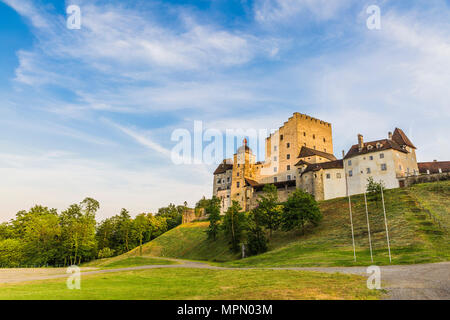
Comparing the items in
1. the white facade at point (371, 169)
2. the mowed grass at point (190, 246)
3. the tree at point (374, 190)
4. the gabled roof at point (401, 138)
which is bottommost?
the mowed grass at point (190, 246)

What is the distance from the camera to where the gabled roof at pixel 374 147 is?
67.1m

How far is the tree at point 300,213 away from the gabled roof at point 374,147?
20.8 meters

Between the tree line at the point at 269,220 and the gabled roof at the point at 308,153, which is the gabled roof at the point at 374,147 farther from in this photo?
the tree line at the point at 269,220

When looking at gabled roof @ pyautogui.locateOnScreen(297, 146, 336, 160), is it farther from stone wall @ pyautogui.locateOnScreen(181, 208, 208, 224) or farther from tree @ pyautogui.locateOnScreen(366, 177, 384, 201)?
stone wall @ pyautogui.locateOnScreen(181, 208, 208, 224)

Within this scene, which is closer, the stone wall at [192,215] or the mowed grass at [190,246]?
the mowed grass at [190,246]

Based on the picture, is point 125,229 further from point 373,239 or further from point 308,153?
point 373,239

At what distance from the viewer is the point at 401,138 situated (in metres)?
71.4

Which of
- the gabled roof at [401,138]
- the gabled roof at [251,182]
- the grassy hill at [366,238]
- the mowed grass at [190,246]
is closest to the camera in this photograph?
the grassy hill at [366,238]

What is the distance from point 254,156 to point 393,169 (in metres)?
44.1

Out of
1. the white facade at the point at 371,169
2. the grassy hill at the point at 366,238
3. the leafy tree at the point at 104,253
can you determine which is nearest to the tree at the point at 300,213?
the grassy hill at the point at 366,238

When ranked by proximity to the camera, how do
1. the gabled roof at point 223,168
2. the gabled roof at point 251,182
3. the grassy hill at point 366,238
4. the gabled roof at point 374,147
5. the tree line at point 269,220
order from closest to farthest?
the grassy hill at point 366,238, the tree line at point 269,220, the gabled roof at point 374,147, the gabled roof at point 251,182, the gabled roof at point 223,168

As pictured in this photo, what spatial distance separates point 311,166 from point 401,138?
20065 millimetres

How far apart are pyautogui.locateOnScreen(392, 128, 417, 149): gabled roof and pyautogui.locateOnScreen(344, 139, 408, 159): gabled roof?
1.20 m

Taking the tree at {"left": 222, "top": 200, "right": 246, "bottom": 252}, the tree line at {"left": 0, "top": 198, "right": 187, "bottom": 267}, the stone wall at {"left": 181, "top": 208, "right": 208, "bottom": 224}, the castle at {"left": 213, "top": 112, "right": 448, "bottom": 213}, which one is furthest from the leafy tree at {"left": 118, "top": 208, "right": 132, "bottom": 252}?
the tree at {"left": 222, "top": 200, "right": 246, "bottom": 252}
